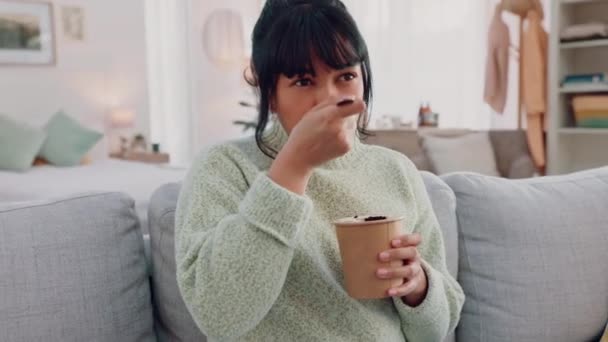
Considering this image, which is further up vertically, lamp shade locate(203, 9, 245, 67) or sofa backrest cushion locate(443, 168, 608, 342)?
lamp shade locate(203, 9, 245, 67)

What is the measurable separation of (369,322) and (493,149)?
10.9 feet

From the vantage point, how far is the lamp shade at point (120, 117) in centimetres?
527

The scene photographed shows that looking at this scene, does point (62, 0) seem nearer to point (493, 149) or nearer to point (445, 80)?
point (445, 80)

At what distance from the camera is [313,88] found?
846mm

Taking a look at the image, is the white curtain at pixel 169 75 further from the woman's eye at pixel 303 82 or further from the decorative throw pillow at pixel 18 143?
the woman's eye at pixel 303 82

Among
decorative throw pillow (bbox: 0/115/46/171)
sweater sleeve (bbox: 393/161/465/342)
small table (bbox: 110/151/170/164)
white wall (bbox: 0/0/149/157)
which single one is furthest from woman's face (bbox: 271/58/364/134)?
Answer: white wall (bbox: 0/0/149/157)

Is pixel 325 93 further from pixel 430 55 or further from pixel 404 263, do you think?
pixel 430 55

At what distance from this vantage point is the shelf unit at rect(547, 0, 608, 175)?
393 cm

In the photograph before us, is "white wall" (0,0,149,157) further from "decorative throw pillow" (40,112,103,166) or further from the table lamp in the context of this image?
"decorative throw pillow" (40,112,103,166)

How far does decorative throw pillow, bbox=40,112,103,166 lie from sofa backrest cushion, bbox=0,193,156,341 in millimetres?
3733

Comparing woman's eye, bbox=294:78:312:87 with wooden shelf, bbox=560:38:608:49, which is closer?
woman's eye, bbox=294:78:312:87

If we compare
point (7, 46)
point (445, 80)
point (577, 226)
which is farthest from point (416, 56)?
point (577, 226)

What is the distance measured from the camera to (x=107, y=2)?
5.37 meters

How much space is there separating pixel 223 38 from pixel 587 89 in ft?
11.7
